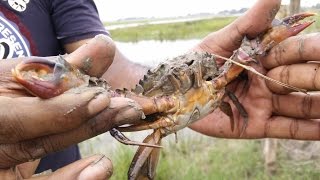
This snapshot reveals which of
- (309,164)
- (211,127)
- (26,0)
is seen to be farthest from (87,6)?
(309,164)

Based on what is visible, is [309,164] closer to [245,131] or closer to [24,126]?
[245,131]

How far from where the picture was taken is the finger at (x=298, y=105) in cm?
310

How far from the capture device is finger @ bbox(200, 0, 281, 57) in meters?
2.96

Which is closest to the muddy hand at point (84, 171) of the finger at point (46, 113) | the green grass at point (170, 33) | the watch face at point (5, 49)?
the finger at point (46, 113)

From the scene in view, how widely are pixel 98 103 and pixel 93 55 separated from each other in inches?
12.2

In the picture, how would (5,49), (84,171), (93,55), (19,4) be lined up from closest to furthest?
1. (84,171)
2. (93,55)
3. (5,49)
4. (19,4)

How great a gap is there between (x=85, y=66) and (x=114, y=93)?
0.89ft

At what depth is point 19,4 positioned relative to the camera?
3.05 metres

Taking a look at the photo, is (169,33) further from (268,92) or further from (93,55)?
(93,55)

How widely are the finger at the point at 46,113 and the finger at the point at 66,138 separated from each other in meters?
0.08

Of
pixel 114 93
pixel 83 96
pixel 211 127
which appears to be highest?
pixel 83 96

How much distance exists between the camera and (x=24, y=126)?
187 cm

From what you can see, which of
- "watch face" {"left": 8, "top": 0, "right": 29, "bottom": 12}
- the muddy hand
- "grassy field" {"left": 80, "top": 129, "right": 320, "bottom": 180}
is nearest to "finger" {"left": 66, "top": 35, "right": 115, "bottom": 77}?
the muddy hand

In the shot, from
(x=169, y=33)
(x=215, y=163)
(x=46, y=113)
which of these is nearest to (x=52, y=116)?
(x=46, y=113)
